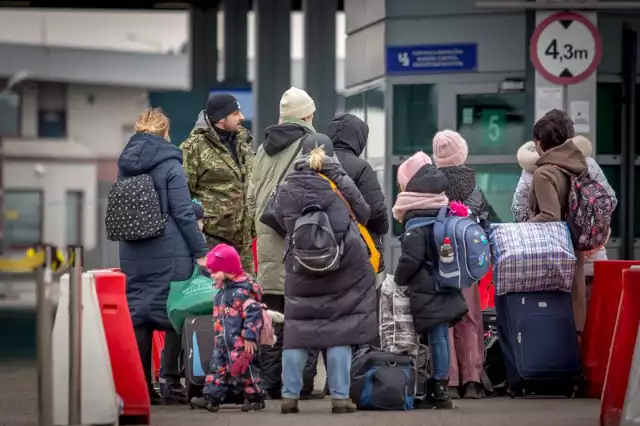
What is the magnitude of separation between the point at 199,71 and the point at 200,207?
21539 mm

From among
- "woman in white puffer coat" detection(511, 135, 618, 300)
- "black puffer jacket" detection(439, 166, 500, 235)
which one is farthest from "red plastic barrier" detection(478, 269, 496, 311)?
"black puffer jacket" detection(439, 166, 500, 235)

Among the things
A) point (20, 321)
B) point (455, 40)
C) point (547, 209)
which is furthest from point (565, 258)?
point (20, 321)

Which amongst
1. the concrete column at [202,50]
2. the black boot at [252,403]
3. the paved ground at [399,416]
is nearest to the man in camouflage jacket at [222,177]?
the paved ground at [399,416]

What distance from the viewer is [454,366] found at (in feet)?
39.3

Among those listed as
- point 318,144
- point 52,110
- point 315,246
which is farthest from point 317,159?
point 52,110

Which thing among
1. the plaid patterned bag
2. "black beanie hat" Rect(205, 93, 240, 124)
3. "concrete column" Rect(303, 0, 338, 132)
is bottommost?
the plaid patterned bag

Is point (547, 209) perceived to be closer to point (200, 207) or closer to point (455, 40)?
point (200, 207)

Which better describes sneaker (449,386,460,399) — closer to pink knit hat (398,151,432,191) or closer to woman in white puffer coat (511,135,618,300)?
woman in white puffer coat (511,135,618,300)

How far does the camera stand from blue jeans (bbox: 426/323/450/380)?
11.2 m

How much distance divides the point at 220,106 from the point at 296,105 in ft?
1.64

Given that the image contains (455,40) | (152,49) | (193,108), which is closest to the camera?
(455,40)

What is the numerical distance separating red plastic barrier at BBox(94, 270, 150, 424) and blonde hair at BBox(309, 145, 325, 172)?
1310 millimetres

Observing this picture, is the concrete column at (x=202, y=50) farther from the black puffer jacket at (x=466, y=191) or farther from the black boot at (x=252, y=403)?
the black boot at (x=252, y=403)

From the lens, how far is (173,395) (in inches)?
467
